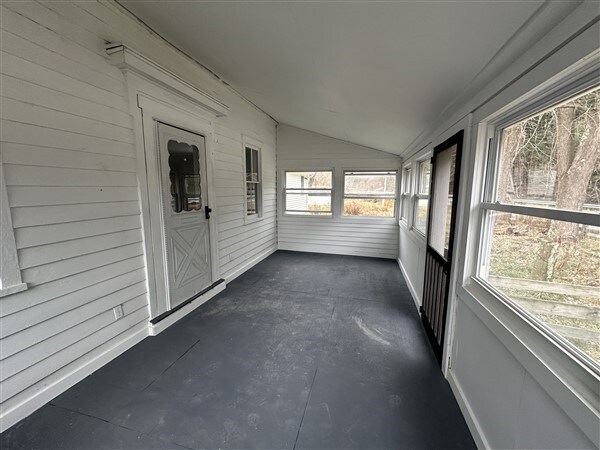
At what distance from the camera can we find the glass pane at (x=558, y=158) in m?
0.91

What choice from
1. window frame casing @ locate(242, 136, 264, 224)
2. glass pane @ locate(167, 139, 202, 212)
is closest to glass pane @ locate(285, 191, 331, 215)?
window frame casing @ locate(242, 136, 264, 224)

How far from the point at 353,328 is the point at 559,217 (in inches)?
83.6

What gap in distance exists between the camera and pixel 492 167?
1.60 m

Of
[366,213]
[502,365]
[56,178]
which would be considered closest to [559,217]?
[502,365]

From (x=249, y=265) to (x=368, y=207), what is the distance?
9.42ft

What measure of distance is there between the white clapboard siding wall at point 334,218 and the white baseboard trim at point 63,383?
13.0 ft

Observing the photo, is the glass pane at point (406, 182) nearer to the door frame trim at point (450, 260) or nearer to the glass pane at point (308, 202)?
the glass pane at point (308, 202)

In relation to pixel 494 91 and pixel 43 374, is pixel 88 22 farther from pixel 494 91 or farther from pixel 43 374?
pixel 494 91

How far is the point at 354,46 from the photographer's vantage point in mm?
1638

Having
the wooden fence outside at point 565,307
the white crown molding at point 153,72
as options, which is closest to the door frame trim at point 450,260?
the wooden fence outside at point 565,307

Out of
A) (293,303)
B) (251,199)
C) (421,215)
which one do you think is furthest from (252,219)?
(421,215)

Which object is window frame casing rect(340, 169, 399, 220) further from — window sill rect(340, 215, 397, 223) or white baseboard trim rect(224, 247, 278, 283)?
white baseboard trim rect(224, 247, 278, 283)

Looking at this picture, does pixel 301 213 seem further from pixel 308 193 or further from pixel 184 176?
pixel 184 176

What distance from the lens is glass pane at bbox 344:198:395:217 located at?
539 centimetres
